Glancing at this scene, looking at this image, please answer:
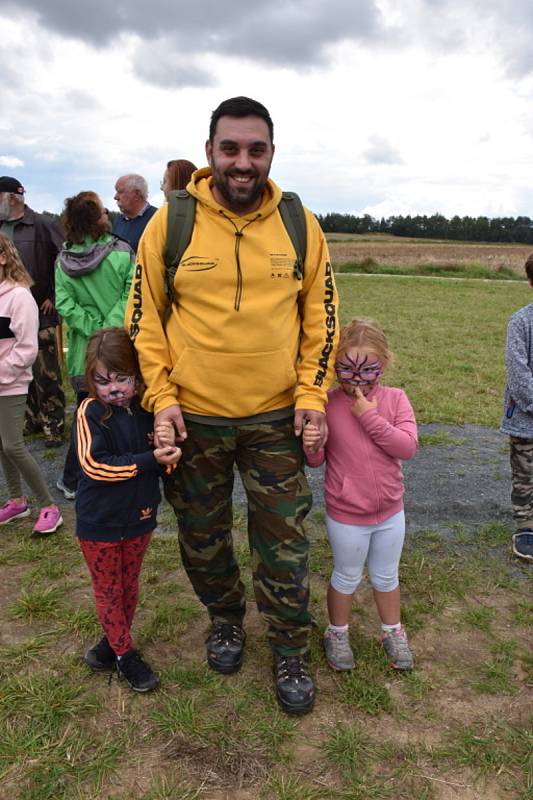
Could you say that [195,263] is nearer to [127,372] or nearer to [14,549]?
[127,372]

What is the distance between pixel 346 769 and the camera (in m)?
2.45

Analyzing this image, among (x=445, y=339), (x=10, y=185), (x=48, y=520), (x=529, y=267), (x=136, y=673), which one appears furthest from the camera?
(x=445, y=339)

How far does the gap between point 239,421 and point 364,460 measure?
0.64 metres

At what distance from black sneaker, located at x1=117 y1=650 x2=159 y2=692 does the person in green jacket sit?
72.0 inches

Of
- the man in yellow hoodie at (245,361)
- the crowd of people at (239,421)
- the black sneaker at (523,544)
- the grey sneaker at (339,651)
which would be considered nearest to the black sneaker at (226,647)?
the crowd of people at (239,421)

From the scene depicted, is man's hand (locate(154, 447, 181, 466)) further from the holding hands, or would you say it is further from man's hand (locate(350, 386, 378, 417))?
man's hand (locate(350, 386, 378, 417))

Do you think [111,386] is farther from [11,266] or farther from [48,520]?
[48,520]

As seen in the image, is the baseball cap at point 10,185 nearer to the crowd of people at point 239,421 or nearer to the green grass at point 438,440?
the crowd of people at point 239,421

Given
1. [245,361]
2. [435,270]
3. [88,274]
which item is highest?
[88,274]

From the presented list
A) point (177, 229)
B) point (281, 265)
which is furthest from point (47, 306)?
point (281, 265)

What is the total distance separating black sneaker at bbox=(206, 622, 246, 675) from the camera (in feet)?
9.85

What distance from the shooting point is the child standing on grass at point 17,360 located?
4031 millimetres

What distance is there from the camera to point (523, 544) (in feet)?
13.4

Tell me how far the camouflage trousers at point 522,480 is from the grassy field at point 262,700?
0.27 metres
